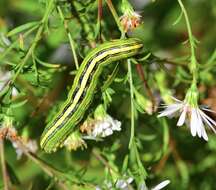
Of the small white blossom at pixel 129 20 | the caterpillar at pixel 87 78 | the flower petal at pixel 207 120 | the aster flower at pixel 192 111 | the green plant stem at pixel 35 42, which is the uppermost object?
the green plant stem at pixel 35 42

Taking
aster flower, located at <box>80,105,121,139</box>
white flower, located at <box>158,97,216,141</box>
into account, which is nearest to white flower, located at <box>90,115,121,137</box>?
aster flower, located at <box>80,105,121,139</box>

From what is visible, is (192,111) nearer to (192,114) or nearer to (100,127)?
(192,114)

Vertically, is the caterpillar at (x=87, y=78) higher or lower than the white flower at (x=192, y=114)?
higher

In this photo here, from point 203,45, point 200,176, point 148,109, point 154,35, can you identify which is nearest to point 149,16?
point 154,35

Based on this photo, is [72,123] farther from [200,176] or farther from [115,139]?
[200,176]

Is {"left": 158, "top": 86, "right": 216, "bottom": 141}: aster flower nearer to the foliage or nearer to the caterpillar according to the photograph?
the foliage

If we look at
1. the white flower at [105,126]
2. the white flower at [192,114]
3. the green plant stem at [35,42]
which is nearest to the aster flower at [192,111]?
the white flower at [192,114]

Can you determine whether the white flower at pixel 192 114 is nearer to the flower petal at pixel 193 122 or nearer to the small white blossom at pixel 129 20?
the flower petal at pixel 193 122
